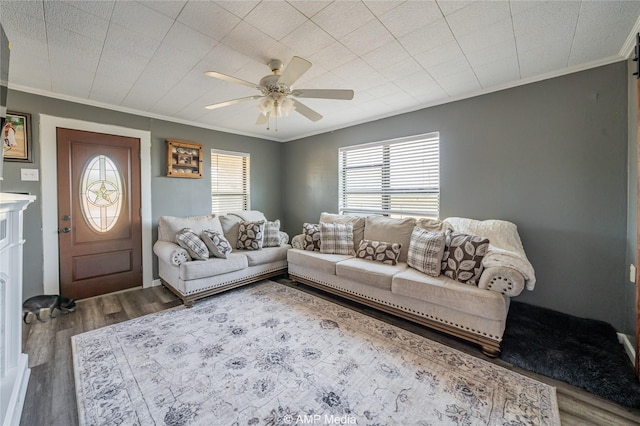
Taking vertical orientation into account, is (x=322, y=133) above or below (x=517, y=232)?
above

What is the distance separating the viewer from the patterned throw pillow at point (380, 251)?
10.1 ft

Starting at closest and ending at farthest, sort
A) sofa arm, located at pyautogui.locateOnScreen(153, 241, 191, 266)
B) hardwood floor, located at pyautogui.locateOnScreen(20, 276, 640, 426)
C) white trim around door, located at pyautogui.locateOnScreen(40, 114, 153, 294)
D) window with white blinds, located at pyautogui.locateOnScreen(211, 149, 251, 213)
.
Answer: hardwood floor, located at pyautogui.locateOnScreen(20, 276, 640, 426), white trim around door, located at pyautogui.locateOnScreen(40, 114, 153, 294), sofa arm, located at pyautogui.locateOnScreen(153, 241, 191, 266), window with white blinds, located at pyautogui.locateOnScreen(211, 149, 251, 213)

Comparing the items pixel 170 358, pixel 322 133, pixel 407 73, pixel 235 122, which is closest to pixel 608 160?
pixel 407 73

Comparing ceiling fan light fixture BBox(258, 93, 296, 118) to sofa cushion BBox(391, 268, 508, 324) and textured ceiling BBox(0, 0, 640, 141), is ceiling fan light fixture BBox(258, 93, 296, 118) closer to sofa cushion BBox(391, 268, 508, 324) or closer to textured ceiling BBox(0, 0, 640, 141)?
textured ceiling BBox(0, 0, 640, 141)

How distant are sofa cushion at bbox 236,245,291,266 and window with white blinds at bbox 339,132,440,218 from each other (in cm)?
137

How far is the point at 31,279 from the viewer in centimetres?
294

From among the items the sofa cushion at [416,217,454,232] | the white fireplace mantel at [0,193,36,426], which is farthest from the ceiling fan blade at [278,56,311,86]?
the sofa cushion at [416,217,454,232]

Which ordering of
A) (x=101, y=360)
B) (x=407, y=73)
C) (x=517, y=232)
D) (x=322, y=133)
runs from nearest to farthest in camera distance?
(x=101, y=360) < (x=407, y=73) < (x=517, y=232) < (x=322, y=133)

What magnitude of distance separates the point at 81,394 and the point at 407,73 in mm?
3671

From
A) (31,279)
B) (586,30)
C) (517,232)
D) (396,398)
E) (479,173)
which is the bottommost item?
(396,398)

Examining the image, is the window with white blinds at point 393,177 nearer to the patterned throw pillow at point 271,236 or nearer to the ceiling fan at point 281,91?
the patterned throw pillow at point 271,236

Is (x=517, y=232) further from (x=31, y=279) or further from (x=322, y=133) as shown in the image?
(x=31, y=279)

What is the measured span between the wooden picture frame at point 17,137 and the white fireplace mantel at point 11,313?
1833 mm

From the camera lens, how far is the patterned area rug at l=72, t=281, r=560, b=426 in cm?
153
